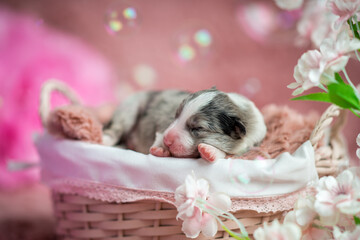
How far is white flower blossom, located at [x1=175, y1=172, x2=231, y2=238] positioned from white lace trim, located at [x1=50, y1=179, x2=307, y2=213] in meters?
0.12

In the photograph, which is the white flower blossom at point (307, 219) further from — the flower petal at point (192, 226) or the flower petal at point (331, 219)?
the flower petal at point (192, 226)

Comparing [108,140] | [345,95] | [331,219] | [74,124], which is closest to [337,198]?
[331,219]

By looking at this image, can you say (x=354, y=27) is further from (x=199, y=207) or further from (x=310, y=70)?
(x=199, y=207)

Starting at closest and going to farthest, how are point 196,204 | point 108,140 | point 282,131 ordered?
point 196,204, point 282,131, point 108,140

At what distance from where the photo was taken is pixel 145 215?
3.48ft

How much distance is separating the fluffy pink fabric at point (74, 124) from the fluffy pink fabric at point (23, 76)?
43.6 inches

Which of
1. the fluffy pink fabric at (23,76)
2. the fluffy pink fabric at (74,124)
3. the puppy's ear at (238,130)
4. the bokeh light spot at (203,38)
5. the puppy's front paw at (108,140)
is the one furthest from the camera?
the fluffy pink fabric at (23,76)

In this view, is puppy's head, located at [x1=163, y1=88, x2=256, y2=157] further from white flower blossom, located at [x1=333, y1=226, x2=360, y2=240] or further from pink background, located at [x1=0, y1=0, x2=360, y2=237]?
pink background, located at [x1=0, y1=0, x2=360, y2=237]

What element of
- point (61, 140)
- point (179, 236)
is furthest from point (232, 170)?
point (61, 140)

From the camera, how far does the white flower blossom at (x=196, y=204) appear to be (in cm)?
85

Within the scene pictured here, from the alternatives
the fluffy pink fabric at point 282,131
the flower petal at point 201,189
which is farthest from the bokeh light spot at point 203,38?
the flower petal at point 201,189

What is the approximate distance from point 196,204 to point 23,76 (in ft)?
5.91

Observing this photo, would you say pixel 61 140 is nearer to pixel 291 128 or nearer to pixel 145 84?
pixel 291 128

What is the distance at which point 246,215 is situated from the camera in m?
1.04
